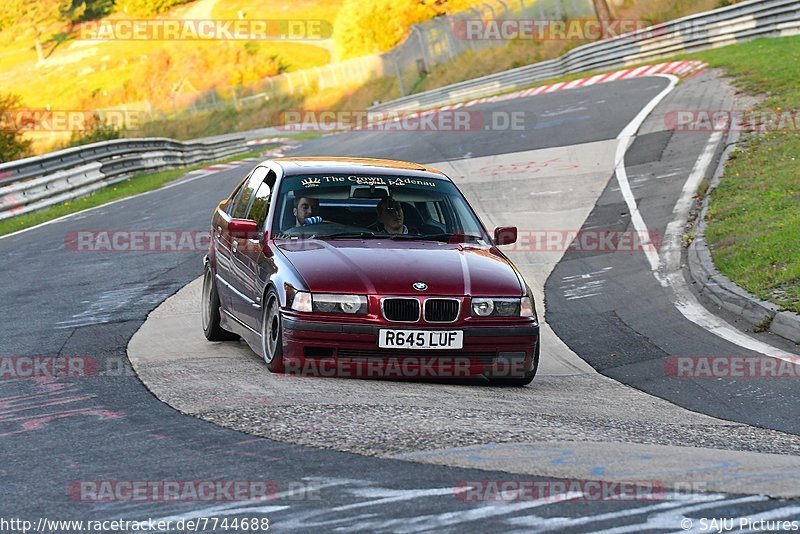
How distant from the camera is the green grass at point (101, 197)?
2170 centimetres

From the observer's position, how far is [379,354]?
8.20 meters

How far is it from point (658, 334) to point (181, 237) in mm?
9237

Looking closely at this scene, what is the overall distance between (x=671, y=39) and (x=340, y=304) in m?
33.2

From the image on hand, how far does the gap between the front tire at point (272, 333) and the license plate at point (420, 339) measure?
692mm

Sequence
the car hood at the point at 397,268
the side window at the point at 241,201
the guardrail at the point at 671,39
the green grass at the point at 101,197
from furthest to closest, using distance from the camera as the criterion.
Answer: the guardrail at the point at 671,39 → the green grass at the point at 101,197 → the side window at the point at 241,201 → the car hood at the point at 397,268

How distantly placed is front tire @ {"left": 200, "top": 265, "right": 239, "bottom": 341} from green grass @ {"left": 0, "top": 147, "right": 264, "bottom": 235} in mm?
10723

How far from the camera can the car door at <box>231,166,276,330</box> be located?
9195 millimetres

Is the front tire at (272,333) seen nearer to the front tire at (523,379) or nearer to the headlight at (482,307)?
the headlight at (482,307)

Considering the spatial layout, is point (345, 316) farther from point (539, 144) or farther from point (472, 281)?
point (539, 144)
